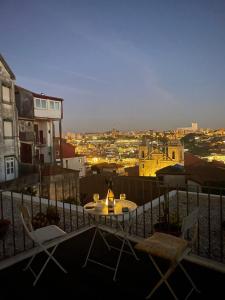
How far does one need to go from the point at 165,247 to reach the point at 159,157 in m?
49.1

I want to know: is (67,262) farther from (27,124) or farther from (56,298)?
(27,124)

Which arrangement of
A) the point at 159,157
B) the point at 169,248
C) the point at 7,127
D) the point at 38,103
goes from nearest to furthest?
1. the point at 169,248
2. the point at 7,127
3. the point at 38,103
4. the point at 159,157

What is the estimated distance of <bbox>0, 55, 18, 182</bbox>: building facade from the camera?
2395 cm

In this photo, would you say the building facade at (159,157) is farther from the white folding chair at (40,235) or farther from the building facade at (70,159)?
the white folding chair at (40,235)

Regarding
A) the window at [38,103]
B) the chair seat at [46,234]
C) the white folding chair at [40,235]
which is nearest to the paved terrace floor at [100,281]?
the white folding chair at [40,235]

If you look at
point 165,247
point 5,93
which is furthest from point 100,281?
point 5,93

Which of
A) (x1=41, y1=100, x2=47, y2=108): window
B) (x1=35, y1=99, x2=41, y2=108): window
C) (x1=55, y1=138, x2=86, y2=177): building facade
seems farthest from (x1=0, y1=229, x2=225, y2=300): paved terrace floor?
(x1=55, y1=138, x2=86, y2=177): building facade

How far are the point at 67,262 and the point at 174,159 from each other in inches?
1910

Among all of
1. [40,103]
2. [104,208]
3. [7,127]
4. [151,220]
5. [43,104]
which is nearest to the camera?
[104,208]

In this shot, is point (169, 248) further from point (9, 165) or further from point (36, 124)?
point (36, 124)

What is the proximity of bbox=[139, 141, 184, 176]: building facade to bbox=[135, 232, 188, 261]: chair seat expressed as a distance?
47642 mm

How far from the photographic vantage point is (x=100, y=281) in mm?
4184

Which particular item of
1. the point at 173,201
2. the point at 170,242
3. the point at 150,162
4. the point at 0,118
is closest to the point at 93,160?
the point at 150,162

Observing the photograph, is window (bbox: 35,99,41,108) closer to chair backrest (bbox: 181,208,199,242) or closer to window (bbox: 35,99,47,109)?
window (bbox: 35,99,47,109)
